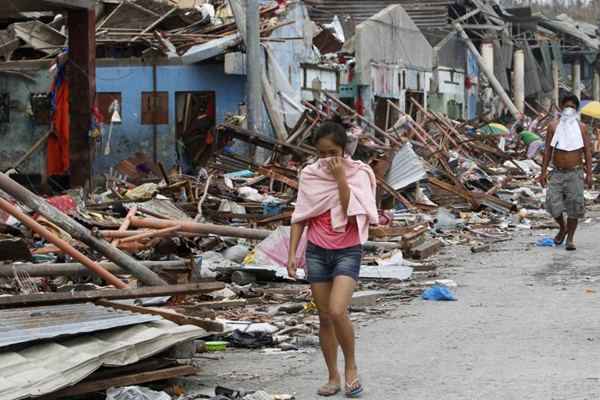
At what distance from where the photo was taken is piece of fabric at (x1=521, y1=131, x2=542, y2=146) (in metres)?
33.6

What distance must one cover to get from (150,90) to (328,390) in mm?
16929

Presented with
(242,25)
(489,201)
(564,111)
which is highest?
(242,25)

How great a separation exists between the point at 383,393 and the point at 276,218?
329 inches

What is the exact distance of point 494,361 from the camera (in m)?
7.53

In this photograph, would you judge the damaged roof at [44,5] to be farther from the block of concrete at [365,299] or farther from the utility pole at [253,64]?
the block of concrete at [365,299]

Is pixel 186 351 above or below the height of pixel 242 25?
below

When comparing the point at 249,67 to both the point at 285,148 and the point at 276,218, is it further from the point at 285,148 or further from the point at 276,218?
the point at 276,218

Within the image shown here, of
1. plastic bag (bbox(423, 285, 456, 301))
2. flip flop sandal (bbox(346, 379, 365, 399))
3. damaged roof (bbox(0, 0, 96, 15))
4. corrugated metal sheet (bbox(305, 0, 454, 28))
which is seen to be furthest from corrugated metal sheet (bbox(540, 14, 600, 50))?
flip flop sandal (bbox(346, 379, 365, 399))

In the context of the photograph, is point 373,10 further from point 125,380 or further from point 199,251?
point 125,380

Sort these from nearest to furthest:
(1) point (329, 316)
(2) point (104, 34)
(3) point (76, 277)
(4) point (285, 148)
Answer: (1) point (329, 316) < (3) point (76, 277) < (4) point (285, 148) < (2) point (104, 34)

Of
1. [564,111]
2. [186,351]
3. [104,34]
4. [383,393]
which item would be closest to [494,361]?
[383,393]

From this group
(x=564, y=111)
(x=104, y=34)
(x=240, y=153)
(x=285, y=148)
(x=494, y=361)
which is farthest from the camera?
(x=104, y=34)

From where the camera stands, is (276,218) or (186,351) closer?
(186,351)

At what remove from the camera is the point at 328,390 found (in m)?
6.58
